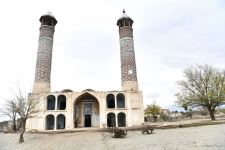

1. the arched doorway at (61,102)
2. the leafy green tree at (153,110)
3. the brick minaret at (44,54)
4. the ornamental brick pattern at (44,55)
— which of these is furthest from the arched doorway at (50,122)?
the leafy green tree at (153,110)

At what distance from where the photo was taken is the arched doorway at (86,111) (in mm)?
37844

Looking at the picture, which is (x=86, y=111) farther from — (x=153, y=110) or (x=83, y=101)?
(x=153, y=110)

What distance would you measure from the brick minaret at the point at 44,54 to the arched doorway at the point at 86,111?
558 centimetres

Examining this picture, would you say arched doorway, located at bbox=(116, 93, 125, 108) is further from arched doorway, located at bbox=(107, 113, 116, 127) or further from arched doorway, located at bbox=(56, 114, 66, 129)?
arched doorway, located at bbox=(56, 114, 66, 129)

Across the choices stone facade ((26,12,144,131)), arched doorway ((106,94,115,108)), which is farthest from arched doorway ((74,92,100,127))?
arched doorway ((106,94,115,108))

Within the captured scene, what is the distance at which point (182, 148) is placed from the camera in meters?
12.2

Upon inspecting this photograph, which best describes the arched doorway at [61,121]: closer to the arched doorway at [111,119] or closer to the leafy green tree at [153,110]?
the arched doorway at [111,119]

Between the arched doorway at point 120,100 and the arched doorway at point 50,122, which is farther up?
the arched doorway at point 120,100

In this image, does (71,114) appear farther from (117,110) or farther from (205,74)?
(205,74)

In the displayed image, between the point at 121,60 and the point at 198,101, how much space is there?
15.1 meters

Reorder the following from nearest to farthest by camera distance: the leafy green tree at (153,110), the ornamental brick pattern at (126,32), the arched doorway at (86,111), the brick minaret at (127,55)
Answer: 1. the arched doorway at (86,111)
2. the brick minaret at (127,55)
3. the ornamental brick pattern at (126,32)
4. the leafy green tree at (153,110)

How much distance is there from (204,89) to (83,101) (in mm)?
19023

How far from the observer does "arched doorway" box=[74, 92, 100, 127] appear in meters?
37.8

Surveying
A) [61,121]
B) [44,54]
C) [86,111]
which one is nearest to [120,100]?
[86,111]
